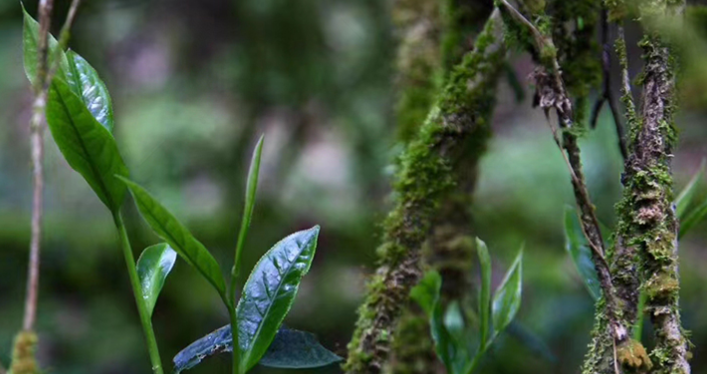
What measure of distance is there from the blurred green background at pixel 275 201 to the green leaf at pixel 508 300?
0.91m

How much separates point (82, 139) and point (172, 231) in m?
0.11

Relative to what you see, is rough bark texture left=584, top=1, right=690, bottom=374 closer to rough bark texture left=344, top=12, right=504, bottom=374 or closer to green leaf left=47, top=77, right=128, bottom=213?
rough bark texture left=344, top=12, right=504, bottom=374

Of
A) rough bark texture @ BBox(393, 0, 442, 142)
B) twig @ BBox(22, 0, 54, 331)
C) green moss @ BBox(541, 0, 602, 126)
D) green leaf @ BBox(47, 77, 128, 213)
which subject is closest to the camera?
twig @ BBox(22, 0, 54, 331)

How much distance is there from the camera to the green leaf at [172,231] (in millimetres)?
596

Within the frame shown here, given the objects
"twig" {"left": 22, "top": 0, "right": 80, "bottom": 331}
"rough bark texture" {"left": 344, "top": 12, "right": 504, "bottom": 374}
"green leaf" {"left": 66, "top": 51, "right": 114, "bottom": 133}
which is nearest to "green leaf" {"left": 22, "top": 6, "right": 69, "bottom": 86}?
"green leaf" {"left": 66, "top": 51, "right": 114, "bottom": 133}

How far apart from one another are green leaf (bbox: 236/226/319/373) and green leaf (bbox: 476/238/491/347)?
190 millimetres

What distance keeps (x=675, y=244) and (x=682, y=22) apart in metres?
0.20

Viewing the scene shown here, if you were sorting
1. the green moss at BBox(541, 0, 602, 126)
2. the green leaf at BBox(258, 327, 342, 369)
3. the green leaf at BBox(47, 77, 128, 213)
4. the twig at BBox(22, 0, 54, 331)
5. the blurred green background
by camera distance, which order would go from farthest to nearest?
the blurred green background → the green moss at BBox(541, 0, 602, 126) → the green leaf at BBox(258, 327, 342, 369) → the green leaf at BBox(47, 77, 128, 213) → the twig at BBox(22, 0, 54, 331)

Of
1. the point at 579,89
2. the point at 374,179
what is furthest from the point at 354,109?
the point at 579,89

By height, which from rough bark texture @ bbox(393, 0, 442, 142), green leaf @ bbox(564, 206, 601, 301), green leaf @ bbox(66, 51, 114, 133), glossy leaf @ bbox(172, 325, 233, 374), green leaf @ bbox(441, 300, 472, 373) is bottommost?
glossy leaf @ bbox(172, 325, 233, 374)

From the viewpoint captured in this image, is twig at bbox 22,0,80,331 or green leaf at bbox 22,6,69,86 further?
green leaf at bbox 22,6,69,86

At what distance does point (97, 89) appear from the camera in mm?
725

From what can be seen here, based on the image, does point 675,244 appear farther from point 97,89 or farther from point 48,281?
point 48,281

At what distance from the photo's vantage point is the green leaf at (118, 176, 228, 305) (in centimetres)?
60
